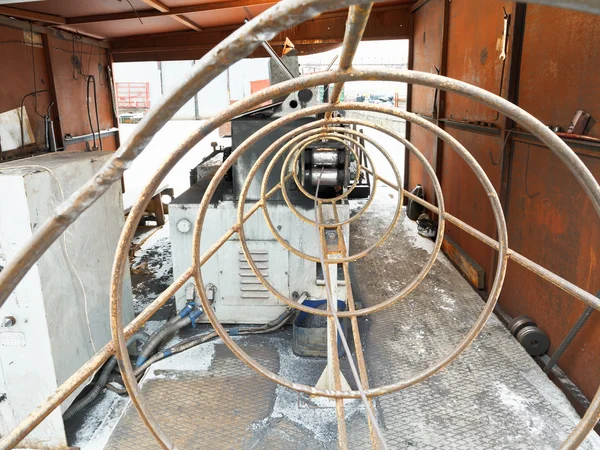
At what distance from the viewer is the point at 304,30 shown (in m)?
6.77

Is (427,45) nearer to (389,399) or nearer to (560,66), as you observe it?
(560,66)

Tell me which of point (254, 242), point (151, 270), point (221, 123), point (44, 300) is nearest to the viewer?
point (221, 123)

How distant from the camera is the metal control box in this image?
2.32 m

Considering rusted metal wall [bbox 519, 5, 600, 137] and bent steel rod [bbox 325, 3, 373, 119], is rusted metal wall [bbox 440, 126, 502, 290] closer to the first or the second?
rusted metal wall [bbox 519, 5, 600, 137]

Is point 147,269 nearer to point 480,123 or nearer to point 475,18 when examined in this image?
point 480,123

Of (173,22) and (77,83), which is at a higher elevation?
(173,22)

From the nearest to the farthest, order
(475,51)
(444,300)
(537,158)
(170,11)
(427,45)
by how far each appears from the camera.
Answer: (537,158) → (444,300) → (475,51) → (170,11) → (427,45)

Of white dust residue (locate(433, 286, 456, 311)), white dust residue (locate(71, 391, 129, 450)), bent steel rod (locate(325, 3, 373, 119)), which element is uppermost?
bent steel rod (locate(325, 3, 373, 119))

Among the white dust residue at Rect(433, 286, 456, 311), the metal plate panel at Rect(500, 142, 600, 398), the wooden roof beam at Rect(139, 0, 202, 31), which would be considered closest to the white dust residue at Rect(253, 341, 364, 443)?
the metal plate panel at Rect(500, 142, 600, 398)

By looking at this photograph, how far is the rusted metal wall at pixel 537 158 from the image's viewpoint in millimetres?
2553

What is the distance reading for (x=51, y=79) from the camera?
5383mm

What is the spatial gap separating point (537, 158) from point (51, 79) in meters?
5.21

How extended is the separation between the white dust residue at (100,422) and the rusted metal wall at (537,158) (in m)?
2.75

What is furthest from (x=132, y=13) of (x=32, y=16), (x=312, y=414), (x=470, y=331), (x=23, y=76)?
(x=470, y=331)
